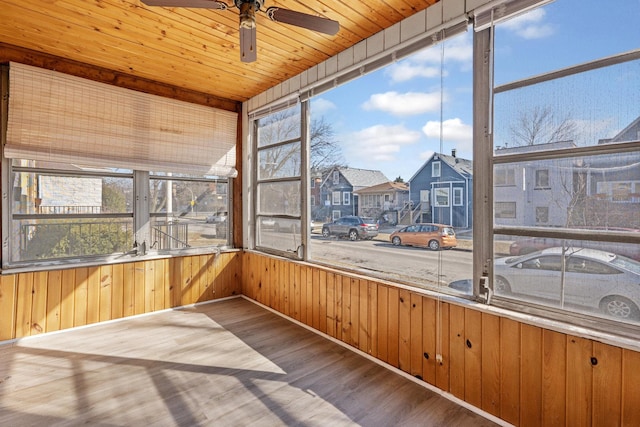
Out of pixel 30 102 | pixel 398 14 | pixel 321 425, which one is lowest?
pixel 321 425

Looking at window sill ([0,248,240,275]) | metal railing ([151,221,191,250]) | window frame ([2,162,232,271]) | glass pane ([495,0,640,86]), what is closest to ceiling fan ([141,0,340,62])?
glass pane ([495,0,640,86])

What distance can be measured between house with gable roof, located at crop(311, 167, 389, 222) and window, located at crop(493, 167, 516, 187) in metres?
0.83

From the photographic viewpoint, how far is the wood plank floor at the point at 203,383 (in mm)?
1981

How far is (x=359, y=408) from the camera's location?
2072 millimetres

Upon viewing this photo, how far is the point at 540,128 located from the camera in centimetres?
182

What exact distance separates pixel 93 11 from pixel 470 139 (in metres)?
2.83

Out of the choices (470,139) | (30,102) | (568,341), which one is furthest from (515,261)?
(30,102)

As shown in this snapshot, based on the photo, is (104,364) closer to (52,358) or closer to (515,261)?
(52,358)

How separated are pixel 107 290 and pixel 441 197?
3.50 metres

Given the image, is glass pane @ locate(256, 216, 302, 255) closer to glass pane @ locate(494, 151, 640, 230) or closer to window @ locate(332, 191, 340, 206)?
window @ locate(332, 191, 340, 206)

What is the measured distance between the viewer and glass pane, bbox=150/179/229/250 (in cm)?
384

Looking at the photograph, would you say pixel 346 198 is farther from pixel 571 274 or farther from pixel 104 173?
pixel 104 173

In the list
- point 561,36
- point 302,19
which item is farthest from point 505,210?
point 302,19

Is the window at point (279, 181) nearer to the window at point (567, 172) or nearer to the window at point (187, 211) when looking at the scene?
the window at point (187, 211)
